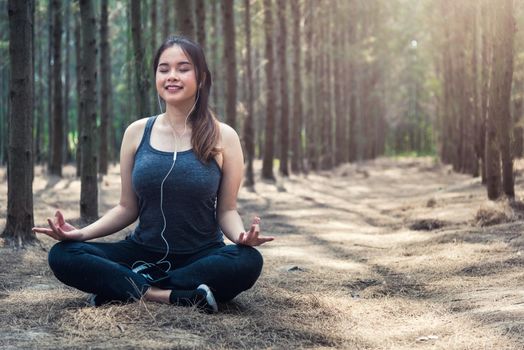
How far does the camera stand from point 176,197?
4.68 m

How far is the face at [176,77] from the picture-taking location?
4.70m

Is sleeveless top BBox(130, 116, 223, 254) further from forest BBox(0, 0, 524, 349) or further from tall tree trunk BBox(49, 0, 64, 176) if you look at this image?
tall tree trunk BBox(49, 0, 64, 176)

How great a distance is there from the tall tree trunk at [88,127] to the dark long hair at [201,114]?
5859 millimetres

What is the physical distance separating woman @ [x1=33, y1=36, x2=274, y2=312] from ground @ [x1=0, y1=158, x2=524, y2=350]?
0.62 feet

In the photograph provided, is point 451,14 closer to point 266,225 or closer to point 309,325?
point 266,225

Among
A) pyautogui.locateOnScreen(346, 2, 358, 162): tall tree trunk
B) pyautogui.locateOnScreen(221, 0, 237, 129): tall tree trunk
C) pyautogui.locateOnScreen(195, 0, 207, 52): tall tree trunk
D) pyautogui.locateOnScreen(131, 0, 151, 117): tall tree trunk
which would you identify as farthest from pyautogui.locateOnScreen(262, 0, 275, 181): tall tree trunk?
pyautogui.locateOnScreen(346, 2, 358, 162): tall tree trunk

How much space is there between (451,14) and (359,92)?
19107 millimetres

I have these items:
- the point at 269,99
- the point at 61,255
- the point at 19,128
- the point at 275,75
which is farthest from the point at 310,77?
the point at 61,255

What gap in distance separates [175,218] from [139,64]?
726 centimetres

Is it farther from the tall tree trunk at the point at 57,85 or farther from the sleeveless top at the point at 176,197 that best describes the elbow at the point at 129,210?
the tall tree trunk at the point at 57,85

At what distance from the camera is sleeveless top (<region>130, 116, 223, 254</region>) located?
466 centimetres

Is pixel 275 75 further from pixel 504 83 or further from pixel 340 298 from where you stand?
pixel 340 298

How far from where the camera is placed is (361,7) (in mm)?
33938

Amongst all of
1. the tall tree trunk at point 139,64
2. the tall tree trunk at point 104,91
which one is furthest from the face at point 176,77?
the tall tree trunk at point 104,91
